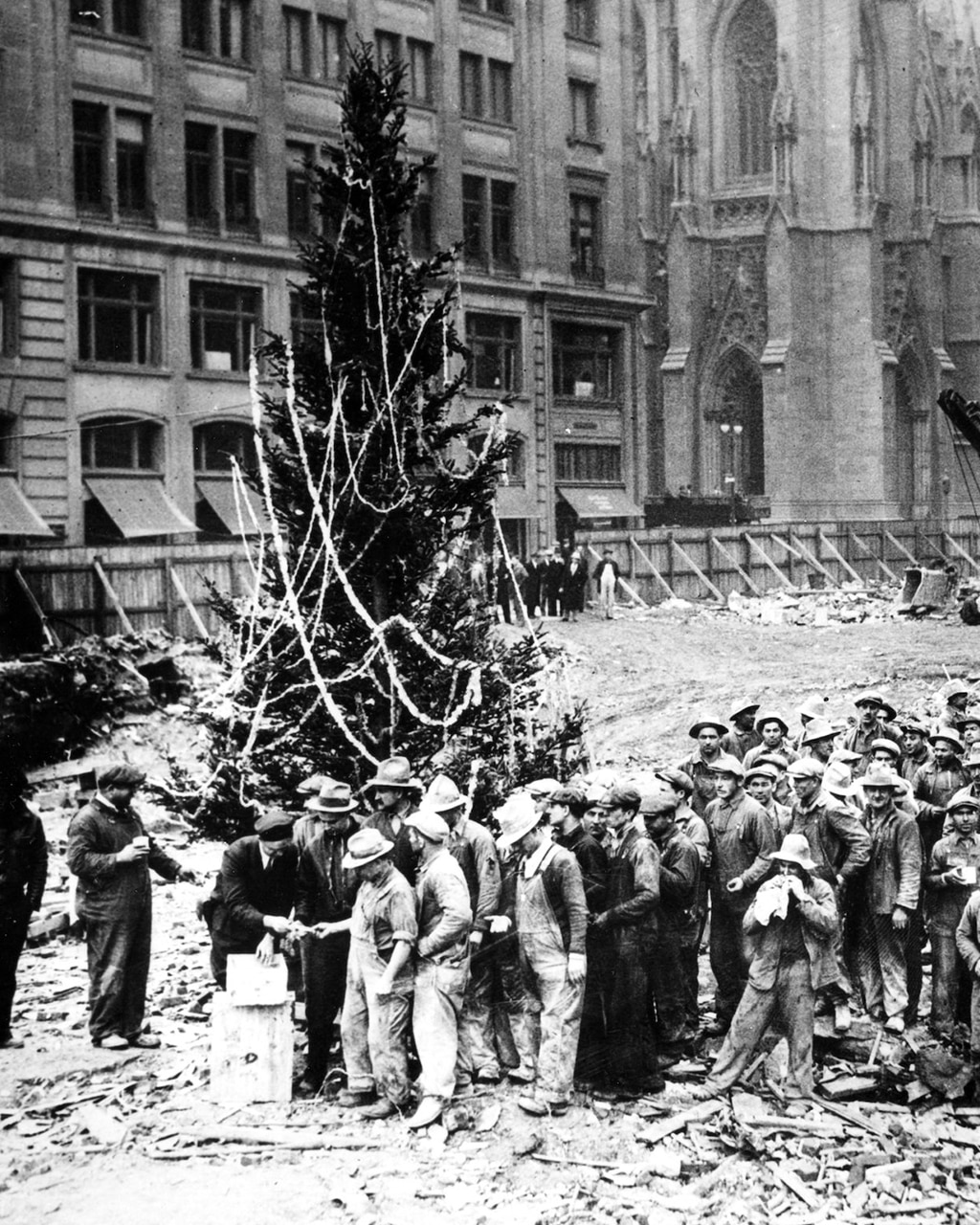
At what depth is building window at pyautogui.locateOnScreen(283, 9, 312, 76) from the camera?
35.9 metres

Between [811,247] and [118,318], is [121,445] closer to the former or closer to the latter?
[118,318]

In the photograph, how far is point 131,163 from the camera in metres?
33.4

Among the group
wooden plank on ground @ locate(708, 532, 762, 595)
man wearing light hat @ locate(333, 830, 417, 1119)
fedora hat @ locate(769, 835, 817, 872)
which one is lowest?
man wearing light hat @ locate(333, 830, 417, 1119)

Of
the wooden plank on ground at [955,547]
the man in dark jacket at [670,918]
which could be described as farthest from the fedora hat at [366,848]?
the wooden plank on ground at [955,547]

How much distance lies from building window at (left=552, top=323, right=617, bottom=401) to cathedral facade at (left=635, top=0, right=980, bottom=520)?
8233mm

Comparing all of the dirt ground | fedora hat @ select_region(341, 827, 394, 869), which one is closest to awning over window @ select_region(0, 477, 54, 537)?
the dirt ground

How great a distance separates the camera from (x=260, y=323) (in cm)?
3544

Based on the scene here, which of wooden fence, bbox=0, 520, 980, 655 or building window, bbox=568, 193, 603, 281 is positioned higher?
building window, bbox=568, 193, 603, 281

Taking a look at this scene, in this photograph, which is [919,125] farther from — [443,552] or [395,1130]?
[395,1130]

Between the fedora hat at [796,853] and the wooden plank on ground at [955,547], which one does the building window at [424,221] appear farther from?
the fedora hat at [796,853]

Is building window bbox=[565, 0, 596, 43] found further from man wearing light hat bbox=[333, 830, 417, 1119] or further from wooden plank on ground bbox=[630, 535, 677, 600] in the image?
man wearing light hat bbox=[333, 830, 417, 1119]

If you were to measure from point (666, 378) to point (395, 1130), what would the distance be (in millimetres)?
48498

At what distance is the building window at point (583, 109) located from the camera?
137 ft

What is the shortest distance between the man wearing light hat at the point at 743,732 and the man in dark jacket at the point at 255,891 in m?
5.15
